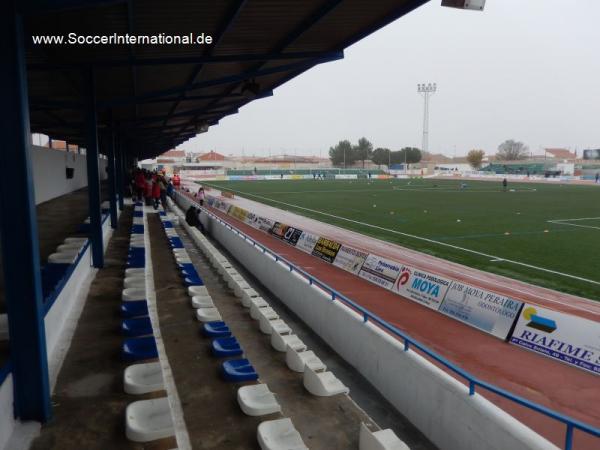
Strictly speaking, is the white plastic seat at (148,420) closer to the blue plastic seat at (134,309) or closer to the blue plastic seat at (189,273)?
the blue plastic seat at (134,309)

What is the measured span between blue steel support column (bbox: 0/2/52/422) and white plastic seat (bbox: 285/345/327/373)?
3.62 m

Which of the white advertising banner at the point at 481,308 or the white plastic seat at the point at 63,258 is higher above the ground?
the white plastic seat at the point at 63,258

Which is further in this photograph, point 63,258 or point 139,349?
point 63,258

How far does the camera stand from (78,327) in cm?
773

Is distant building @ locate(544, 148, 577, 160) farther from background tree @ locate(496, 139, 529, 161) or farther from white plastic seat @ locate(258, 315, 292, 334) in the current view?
white plastic seat @ locate(258, 315, 292, 334)

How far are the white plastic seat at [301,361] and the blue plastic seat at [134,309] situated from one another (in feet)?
9.59

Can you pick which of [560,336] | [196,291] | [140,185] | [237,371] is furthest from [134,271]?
[140,185]

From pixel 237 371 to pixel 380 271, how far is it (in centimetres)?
705

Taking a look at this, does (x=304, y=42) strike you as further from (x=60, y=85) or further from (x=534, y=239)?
(x=534, y=239)

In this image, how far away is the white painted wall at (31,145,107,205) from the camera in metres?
20.0

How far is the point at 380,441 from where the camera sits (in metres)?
4.73

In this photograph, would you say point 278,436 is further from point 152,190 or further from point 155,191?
point 152,190

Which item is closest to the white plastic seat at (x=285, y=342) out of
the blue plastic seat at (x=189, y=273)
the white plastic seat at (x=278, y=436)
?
the white plastic seat at (x=278, y=436)

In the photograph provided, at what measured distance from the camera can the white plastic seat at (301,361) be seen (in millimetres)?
6896
